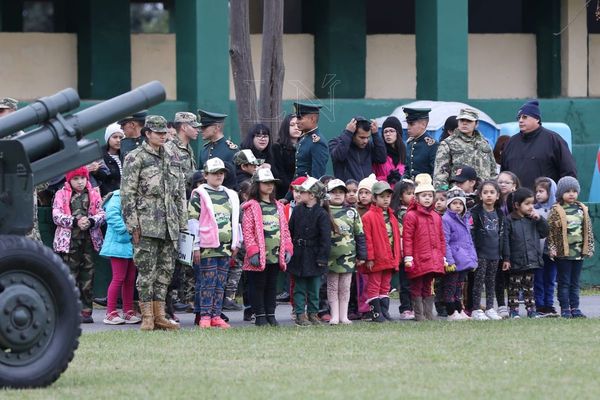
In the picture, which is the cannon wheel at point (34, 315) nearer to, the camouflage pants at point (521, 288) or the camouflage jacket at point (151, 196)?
the camouflage jacket at point (151, 196)

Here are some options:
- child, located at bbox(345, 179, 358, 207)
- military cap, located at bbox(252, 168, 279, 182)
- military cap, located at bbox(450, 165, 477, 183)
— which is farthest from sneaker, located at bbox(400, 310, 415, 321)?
military cap, located at bbox(252, 168, 279, 182)

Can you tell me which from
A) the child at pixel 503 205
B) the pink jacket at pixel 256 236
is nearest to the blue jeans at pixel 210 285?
the pink jacket at pixel 256 236

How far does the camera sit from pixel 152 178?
13.7 m

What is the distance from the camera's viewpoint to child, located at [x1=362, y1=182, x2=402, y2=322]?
47.8 feet

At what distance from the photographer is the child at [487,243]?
1487cm

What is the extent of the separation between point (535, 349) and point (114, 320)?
173 inches

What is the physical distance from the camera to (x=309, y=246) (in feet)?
46.6

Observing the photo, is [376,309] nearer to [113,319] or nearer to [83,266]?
[113,319]

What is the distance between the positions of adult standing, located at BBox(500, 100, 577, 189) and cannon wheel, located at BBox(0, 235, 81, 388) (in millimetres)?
7384

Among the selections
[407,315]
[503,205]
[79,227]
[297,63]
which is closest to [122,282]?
[79,227]

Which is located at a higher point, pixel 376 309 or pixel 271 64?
pixel 271 64

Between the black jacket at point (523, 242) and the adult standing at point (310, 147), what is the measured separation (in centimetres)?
198

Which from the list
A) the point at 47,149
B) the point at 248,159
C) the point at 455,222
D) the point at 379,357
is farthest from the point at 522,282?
the point at 47,149

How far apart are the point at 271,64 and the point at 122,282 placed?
4590 mm
